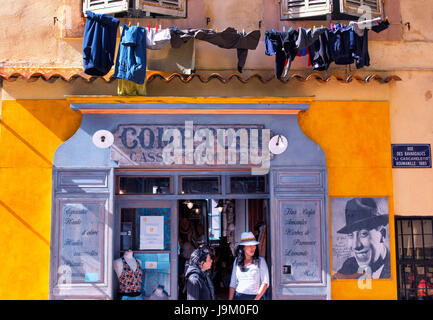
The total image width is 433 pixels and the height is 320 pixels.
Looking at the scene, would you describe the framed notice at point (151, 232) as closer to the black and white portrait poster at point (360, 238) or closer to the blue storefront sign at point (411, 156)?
the black and white portrait poster at point (360, 238)

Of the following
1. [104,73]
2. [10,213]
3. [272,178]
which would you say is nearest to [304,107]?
[272,178]

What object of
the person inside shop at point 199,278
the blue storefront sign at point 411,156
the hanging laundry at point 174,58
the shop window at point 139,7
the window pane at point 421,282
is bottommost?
the window pane at point 421,282

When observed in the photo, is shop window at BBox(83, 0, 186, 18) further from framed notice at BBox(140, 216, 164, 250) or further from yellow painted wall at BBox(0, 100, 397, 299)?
framed notice at BBox(140, 216, 164, 250)

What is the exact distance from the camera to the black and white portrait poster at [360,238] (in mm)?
8789

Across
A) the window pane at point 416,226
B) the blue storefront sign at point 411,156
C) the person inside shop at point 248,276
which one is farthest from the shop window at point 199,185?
the window pane at point 416,226

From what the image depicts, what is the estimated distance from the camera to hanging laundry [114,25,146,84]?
8.42 metres

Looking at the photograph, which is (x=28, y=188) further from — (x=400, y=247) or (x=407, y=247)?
(x=407, y=247)

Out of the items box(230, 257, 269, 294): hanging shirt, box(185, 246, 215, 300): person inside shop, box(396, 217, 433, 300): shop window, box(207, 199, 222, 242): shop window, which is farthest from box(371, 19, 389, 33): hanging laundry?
box(207, 199, 222, 242): shop window

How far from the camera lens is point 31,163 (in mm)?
8773

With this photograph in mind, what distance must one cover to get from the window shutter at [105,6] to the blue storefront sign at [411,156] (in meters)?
5.55

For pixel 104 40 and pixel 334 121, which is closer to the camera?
pixel 104 40

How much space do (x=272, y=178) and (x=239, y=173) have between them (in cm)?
63

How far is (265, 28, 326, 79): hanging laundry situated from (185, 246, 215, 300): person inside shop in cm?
346

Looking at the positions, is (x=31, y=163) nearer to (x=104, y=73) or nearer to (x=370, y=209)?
(x=104, y=73)
